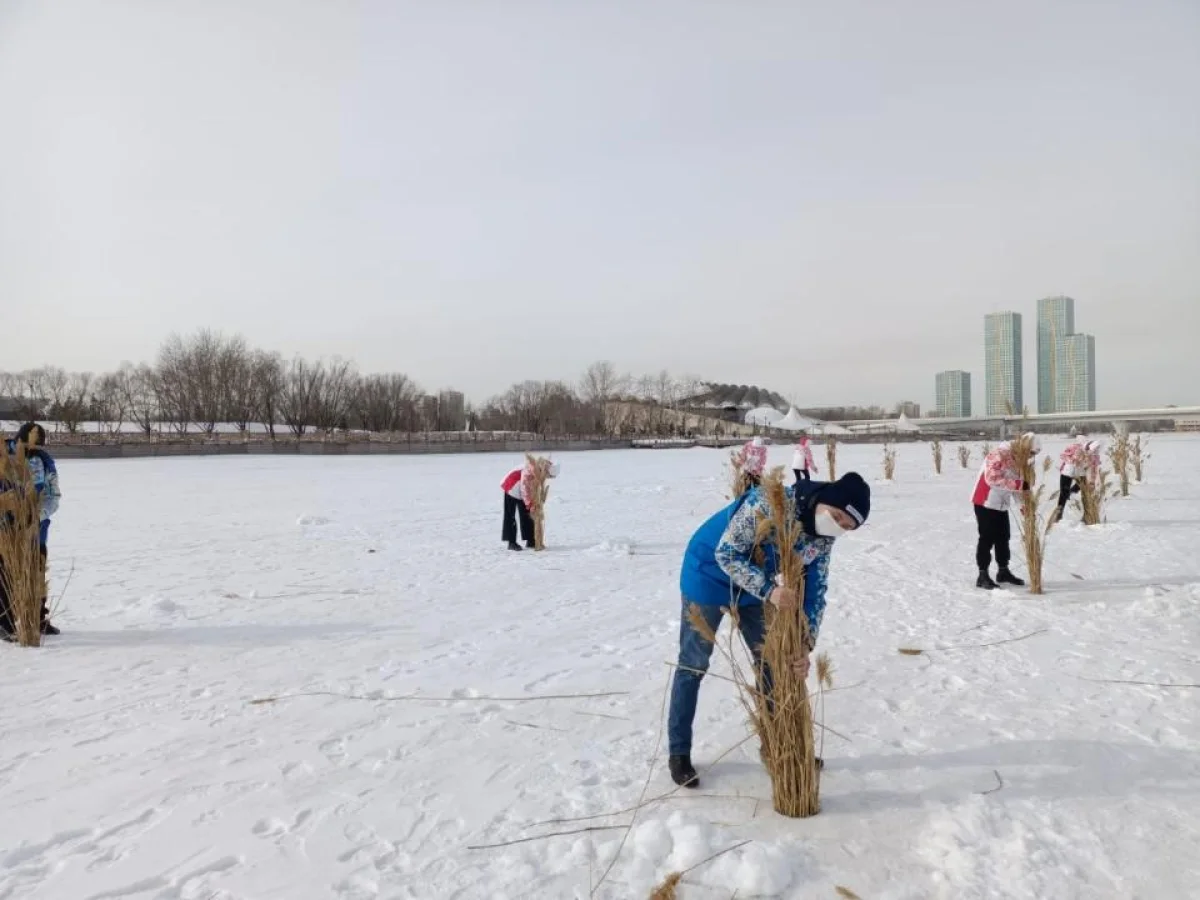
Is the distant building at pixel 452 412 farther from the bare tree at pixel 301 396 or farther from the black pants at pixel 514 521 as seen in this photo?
the black pants at pixel 514 521

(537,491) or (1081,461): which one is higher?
(1081,461)

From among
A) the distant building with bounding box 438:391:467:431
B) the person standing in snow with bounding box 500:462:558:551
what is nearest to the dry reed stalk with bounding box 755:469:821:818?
the person standing in snow with bounding box 500:462:558:551

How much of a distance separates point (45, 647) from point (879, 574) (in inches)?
324

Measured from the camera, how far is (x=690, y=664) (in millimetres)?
3227

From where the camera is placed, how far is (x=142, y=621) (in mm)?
6250

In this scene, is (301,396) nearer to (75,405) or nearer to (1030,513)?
(75,405)

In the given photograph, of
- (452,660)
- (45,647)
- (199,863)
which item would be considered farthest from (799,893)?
(45,647)

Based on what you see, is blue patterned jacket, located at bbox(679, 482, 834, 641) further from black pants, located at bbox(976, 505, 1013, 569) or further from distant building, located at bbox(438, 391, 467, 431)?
distant building, located at bbox(438, 391, 467, 431)

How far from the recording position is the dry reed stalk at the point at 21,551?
5289mm

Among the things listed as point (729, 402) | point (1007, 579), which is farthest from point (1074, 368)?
point (1007, 579)

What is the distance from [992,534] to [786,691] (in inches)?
213

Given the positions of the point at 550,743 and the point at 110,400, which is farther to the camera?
the point at 110,400

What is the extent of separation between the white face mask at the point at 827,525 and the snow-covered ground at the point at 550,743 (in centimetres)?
125

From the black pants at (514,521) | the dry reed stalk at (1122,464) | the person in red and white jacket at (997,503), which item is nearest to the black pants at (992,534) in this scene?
the person in red and white jacket at (997,503)
